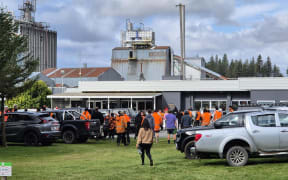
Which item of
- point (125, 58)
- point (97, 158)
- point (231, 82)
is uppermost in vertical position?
point (125, 58)

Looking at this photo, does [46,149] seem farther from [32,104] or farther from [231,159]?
[32,104]

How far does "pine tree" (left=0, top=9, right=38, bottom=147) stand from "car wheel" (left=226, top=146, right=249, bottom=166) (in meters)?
11.7

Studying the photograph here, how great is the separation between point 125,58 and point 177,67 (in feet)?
29.4

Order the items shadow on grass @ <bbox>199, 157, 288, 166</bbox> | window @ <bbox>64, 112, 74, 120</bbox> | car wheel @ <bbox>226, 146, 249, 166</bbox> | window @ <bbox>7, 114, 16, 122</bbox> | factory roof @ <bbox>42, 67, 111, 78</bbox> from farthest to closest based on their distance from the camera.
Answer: factory roof @ <bbox>42, 67, 111, 78</bbox>, window @ <bbox>64, 112, 74, 120</bbox>, window @ <bbox>7, 114, 16, 122</bbox>, shadow on grass @ <bbox>199, 157, 288, 166</bbox>, car wheel @ <bbox>226, 146, 249, 166</bbox>

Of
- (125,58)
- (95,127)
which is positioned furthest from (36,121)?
(125,58)

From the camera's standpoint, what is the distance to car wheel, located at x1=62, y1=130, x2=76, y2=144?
2435cm

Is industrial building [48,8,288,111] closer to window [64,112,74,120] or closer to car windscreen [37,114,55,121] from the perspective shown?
window [64,112,74,120]

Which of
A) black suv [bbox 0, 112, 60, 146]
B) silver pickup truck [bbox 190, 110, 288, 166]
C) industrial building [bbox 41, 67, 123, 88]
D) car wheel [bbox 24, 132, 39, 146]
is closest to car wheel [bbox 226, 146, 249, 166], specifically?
silver pickup truck [bbox 190, 110, 288, 166]

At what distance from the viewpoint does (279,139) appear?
1336cm

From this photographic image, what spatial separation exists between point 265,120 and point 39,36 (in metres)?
76.6

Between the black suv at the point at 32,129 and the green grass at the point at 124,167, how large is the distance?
95.3 inches

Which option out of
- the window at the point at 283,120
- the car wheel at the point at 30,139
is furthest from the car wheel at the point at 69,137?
the window at the point at 283,120

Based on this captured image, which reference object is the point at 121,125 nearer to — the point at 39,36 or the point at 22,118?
the point at 22,118

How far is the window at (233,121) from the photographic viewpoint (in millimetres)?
13930
